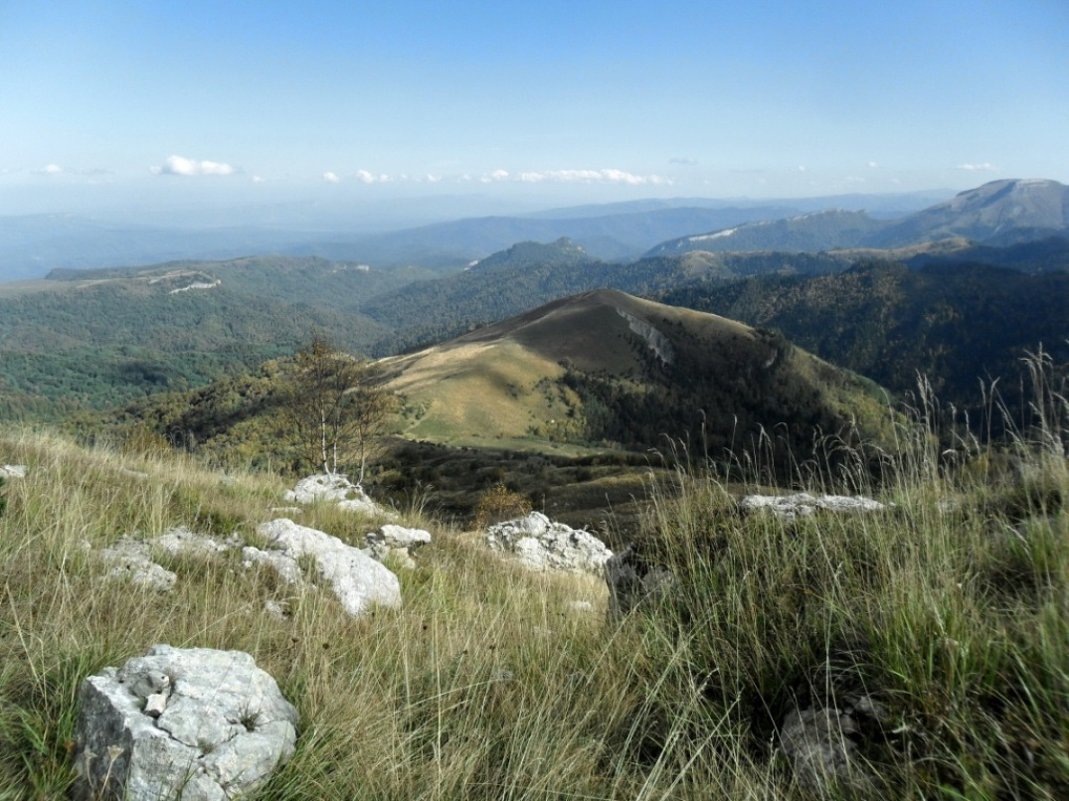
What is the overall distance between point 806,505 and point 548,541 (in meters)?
9.13

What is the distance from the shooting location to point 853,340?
617ft

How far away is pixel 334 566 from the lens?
433 cm

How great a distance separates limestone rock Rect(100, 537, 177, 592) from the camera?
3.25 meters

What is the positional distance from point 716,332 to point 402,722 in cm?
13150

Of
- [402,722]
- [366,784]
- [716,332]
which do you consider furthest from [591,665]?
[716,332]

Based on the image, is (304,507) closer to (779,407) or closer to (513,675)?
(513,675)

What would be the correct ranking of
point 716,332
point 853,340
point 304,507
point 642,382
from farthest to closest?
1. point 853,340
2. point 716,332
3. point 642,382
4. point 304,507

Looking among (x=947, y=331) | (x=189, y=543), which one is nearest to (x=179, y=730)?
(x=189, y=543)

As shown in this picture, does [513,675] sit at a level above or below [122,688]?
below

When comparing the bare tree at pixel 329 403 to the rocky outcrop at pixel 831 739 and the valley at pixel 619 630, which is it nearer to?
the valley at pixel 619 630

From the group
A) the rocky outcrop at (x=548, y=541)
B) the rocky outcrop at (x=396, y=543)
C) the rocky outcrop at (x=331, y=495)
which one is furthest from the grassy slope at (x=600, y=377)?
the rocky outcrop at (x=396, y=543)

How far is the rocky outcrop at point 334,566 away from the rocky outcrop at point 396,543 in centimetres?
43

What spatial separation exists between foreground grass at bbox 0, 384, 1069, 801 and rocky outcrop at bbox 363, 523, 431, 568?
1.45m

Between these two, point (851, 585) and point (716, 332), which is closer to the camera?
point (851, 585)
